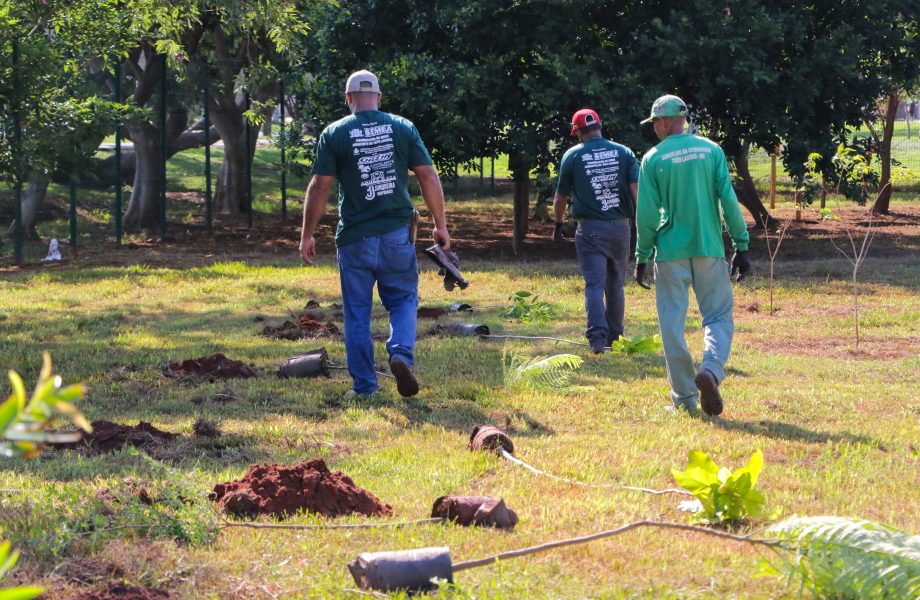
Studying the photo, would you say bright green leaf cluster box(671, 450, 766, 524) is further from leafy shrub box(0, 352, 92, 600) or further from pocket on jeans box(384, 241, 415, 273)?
leafy shrub box(0, 352, 92, 600)

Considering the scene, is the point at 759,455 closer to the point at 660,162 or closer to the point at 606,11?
the point at 660,162

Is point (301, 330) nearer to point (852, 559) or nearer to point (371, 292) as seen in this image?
point (371, 292)

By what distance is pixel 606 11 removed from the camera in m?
18.1

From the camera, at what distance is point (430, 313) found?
39.7 feet

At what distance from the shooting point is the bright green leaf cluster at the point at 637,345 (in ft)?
30.9

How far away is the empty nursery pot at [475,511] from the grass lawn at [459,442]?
0.29ft

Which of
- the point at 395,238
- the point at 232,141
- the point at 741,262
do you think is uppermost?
the point at 232,141

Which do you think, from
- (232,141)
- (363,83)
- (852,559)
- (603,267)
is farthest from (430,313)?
(232,141)

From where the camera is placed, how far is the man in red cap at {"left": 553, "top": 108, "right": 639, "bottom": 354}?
9297mm

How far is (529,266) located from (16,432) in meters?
15.8

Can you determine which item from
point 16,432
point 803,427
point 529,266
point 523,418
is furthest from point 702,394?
point 529,266

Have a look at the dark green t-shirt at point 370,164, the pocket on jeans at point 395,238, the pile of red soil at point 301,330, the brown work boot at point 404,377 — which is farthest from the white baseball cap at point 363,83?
the pile of red soil at point 301,330

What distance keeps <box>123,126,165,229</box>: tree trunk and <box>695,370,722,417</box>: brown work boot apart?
54.3ft

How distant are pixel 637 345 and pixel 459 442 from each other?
3.39 metres
